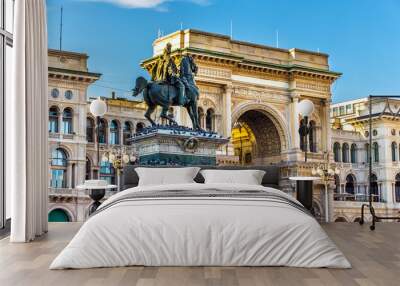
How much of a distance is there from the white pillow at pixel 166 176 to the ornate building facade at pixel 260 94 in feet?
63.3

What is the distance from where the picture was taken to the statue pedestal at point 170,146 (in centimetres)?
1212

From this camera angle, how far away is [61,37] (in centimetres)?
2548

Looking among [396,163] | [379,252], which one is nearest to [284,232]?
[379,252]

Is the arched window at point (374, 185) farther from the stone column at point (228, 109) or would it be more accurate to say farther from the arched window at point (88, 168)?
the arched window at point (88, 168)

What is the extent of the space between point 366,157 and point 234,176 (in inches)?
1247

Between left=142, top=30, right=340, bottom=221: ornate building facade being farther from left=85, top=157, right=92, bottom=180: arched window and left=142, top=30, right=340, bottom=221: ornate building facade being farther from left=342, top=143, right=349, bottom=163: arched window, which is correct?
left=85, top=157, right=92, bottom=180: arched window

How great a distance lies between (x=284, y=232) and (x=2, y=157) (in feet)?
18.0

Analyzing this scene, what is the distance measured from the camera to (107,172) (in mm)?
28547

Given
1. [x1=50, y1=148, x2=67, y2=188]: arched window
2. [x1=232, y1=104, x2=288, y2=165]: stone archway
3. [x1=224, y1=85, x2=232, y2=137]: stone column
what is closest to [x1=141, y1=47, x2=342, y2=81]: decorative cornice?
[x1=224, y1=85, x2=232, y2=137]: stone column

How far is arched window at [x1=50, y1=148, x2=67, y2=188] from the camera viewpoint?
88.0 feet

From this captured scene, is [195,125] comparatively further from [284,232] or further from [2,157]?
[284,232]

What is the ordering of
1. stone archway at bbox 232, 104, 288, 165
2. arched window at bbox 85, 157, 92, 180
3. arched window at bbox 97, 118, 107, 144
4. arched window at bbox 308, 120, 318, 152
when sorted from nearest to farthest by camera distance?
arched window at bbox 85, 157, 92, 180
arched window at bbox 97, 118, 107, 144
stone archway at bbox 232, 104, 288, 165
arched window at bbox 308, 120, 318, 152

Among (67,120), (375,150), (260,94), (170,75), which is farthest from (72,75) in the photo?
(375,150)

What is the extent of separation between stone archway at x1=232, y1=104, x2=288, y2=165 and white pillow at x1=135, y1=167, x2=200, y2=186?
22.1 metres
